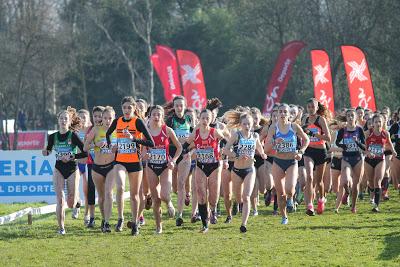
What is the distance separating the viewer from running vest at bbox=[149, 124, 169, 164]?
1372 cm

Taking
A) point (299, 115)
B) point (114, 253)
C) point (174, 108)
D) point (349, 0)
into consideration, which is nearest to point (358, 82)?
point (299, 115)

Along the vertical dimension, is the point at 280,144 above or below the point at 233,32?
below

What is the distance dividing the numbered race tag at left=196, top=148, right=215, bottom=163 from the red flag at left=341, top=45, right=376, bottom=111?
1233 cm

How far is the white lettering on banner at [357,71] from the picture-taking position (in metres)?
25.8

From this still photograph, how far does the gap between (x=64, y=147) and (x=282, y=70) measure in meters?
→ 20.4

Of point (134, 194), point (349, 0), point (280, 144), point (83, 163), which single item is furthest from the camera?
point (349, 0)

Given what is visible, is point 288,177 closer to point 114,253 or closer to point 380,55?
point 114,253

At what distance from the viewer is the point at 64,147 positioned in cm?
1385

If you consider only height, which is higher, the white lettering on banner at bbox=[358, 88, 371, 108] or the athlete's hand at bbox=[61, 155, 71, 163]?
the white lettering on banner at bbox=[358, 88, 371, 108]

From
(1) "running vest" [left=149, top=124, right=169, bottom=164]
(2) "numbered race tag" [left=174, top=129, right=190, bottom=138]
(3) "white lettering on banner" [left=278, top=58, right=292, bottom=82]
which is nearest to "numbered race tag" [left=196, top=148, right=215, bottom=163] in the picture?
(1) "running vest" [left=149, top=124, right=169, bottom=164]

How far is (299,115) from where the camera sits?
60.1 ft

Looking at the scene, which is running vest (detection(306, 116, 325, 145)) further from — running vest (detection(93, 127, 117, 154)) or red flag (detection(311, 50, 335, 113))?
red flag (detection(311, 50, 335, 113))

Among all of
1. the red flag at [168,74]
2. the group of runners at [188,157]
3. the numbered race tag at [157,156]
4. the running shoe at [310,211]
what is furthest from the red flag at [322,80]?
the numbered race tag at [157,156]

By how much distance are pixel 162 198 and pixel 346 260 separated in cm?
394
